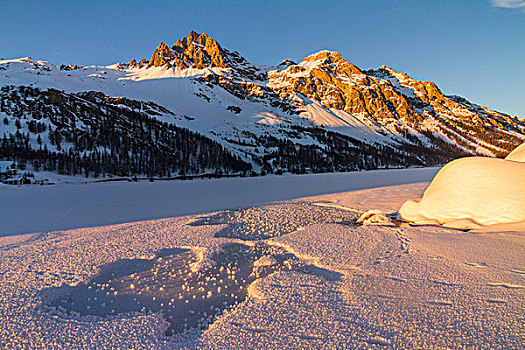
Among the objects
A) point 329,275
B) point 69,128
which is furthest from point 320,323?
point 69,128

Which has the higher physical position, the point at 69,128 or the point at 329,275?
the point at 69,128

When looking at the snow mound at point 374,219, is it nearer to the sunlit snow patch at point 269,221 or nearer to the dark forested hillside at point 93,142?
the sunlit snow patch at point 269,221

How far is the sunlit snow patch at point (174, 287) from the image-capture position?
4852 millimetres

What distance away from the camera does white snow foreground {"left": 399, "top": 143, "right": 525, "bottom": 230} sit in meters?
10.0

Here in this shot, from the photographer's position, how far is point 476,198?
1088 centimetres

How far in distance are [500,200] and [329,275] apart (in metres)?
8.89

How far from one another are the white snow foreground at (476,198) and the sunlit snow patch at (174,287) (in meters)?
7.98

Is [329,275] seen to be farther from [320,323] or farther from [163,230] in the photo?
[163,230]

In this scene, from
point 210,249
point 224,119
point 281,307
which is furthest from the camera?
point 224,119

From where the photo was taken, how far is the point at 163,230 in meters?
11.5

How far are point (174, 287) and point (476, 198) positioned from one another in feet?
40.0

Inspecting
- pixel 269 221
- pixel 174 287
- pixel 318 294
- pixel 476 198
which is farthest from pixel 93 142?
pixel 476 198

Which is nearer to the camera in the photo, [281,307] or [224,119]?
[281,307]

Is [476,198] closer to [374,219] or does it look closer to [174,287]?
[374,219]
